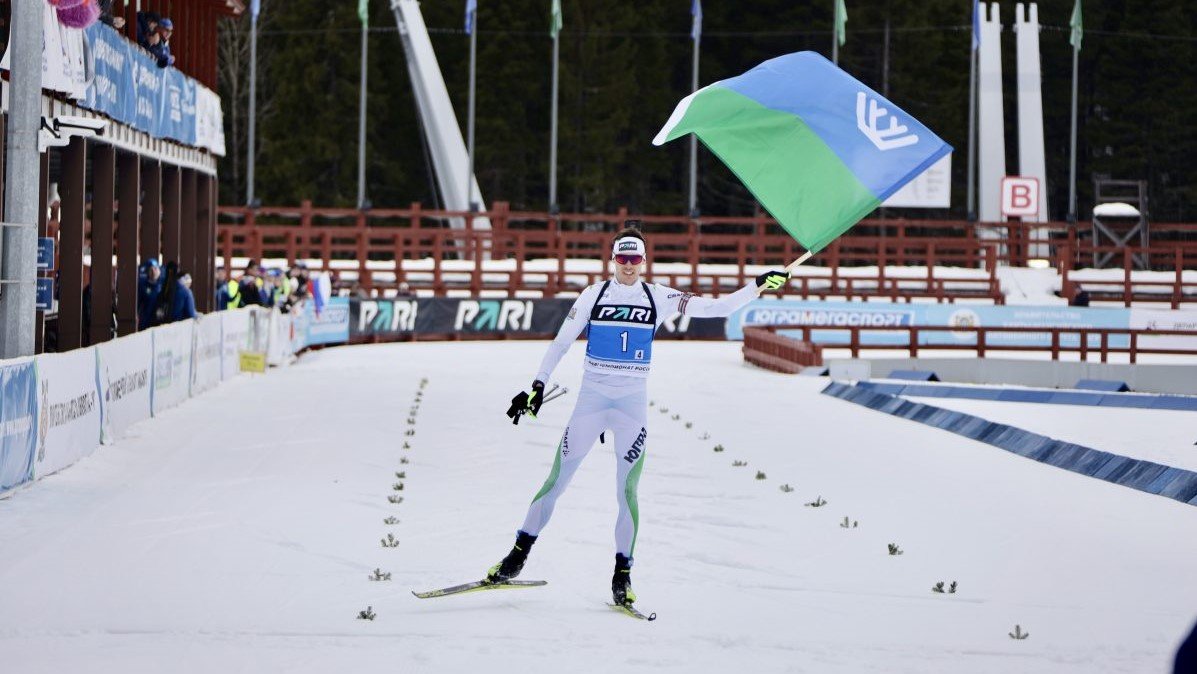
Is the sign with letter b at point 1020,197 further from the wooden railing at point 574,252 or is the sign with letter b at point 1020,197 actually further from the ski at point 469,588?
the ski at point 469,588

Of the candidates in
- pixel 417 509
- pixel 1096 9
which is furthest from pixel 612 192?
pixel 417 509

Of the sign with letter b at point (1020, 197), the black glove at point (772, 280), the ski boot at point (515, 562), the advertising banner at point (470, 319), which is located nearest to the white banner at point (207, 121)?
the advertising banner at point (470, 319)

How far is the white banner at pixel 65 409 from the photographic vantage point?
1332 centimetres

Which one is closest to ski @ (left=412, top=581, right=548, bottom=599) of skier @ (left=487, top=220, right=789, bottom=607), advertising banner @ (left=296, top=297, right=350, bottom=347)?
skier @ (left=487, top=220, right=789, bottom=607)

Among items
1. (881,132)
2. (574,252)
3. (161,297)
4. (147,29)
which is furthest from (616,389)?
(574,252)

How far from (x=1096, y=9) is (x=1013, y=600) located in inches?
2923

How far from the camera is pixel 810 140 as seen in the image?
10.4 metres

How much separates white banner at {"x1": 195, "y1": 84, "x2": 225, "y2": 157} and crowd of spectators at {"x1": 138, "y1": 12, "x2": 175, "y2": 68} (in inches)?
143

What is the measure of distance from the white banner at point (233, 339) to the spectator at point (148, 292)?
106 centimetres

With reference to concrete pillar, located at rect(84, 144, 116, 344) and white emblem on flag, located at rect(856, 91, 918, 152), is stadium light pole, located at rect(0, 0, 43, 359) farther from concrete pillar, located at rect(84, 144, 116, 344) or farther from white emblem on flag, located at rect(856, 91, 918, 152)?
white emblem on flag, located at rect(856, 91, 918, 152)

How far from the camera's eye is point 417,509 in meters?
12.4

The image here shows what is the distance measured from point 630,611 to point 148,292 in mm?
15808

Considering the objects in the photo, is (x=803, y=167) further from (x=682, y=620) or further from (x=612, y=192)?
(x=612, y=192)

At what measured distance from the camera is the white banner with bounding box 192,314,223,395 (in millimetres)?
21578
